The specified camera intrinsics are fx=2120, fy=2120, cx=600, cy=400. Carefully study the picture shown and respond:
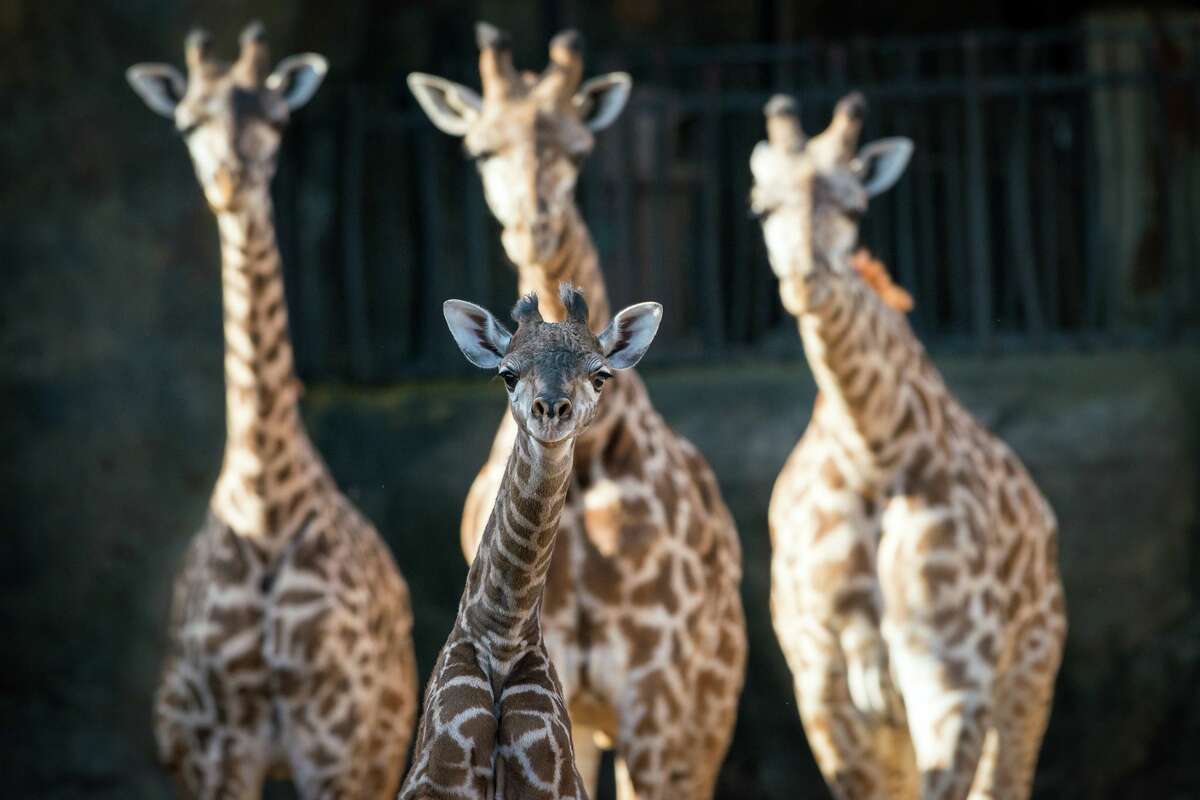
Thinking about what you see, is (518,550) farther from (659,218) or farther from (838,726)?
(659,218)

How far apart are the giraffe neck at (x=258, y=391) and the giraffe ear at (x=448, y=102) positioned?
0.70 metres

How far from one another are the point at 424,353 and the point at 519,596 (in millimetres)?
5688

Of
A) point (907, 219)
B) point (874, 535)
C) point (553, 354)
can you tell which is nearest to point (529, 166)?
point (874, 535)

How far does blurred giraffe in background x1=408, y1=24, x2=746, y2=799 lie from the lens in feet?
22.6

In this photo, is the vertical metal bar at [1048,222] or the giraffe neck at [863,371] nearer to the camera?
the giraffe neck at [863,371]

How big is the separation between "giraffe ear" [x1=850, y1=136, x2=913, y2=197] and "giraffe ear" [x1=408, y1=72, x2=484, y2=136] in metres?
1.34

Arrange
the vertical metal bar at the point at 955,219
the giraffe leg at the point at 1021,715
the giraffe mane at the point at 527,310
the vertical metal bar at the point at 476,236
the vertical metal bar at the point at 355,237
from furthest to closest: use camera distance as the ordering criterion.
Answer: the vertical metal bar at the point at 955,219 → the vertical metal bar at the point at 355,237 → the vertical metal bar at the point at 476,236 → the giraffe leg at the point at 1021,715 → the giraffe mane at the point at 527,310

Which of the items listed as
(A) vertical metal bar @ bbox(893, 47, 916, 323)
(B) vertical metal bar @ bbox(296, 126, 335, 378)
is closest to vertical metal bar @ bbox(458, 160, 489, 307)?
(B) vertical metal bar @ bbox(296, 126, 335, 378)

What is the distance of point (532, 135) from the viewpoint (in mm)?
7047

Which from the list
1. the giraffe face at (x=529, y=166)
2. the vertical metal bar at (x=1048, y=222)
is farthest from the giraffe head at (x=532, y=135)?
the vertical metal bar at (x=1048, y=222)

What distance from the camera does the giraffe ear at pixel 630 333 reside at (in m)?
5.20

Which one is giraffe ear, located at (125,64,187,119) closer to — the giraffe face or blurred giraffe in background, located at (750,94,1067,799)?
the giraffe face

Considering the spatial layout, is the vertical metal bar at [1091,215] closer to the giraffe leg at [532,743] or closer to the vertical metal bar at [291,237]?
the vertical metal bar at [291,237]

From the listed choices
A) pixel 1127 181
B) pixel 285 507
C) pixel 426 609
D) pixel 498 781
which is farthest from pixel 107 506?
pixel 1127 181
